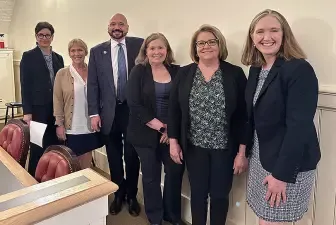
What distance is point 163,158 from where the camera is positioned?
2195mm

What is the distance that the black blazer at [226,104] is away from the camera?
5.78 feet


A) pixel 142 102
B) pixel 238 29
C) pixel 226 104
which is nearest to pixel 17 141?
pixel 142 102

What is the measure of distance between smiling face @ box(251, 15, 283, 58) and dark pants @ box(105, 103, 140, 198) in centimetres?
125

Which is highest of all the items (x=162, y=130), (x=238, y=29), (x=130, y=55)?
(x=238, y=29)

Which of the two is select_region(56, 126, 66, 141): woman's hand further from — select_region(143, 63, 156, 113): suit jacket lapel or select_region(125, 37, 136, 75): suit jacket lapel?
select_region(143, 63, 156, 113): suit jacket lapel

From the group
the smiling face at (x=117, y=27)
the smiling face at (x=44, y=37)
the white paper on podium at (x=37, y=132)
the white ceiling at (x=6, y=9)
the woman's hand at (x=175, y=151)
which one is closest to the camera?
the white paper on podium at (x=37, y=132)

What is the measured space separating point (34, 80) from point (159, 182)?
4.65 ft

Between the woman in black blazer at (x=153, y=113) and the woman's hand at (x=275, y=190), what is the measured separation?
32.0 inches

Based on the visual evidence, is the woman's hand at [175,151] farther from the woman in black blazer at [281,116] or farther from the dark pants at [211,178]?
the woman in black blazer at [281,116]

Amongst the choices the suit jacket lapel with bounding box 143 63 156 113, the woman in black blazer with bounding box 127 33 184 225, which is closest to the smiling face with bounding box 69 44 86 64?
the woman in black blazer with bounding box 127 33 184 225

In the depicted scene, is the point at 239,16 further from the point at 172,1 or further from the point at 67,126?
the point at 67,126

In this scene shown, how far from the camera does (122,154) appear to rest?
2643mm

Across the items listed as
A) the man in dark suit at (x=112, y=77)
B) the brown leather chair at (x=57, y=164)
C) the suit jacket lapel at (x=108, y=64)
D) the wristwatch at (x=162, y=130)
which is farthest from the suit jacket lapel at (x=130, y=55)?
the brown leather chair at (x=57, y=164)

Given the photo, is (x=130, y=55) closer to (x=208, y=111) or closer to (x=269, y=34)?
(x=208, y=111)
